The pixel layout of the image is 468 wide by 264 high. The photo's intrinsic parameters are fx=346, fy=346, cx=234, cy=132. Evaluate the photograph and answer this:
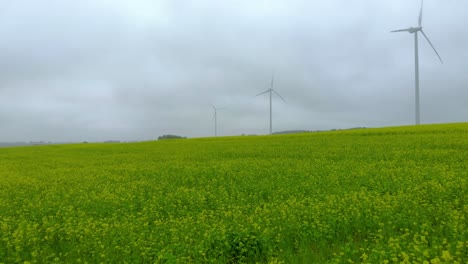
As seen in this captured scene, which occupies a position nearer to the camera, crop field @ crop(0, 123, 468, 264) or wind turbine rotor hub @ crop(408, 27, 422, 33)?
crop field @ crop(0, 123, 468, 264)

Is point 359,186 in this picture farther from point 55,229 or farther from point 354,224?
point 55,229

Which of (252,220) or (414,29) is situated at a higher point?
(414,29)

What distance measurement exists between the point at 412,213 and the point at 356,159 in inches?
491

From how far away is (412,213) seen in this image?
8.59m

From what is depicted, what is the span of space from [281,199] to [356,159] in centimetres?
1091

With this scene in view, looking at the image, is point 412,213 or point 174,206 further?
point 174,206

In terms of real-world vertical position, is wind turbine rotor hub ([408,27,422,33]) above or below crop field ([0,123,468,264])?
above

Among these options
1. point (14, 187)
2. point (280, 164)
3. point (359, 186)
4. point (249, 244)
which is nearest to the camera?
point (249, 244)

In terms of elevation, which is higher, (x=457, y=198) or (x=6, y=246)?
(x=457, y=198)

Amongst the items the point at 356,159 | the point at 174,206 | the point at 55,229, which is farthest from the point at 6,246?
the point at 356,159

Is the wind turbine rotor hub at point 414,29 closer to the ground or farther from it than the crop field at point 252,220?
farther from it

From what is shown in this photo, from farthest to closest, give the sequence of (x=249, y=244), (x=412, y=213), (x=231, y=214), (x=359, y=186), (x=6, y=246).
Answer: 1. (x=359, y=186)
2. (x=231, y=214)
3. (x=412, y=213)
4. (x=6, y=246)
5. (x=249, y=244)

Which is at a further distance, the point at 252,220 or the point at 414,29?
the point at 414,29

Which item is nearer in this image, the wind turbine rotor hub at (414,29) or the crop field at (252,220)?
the crop field at (252,220)
